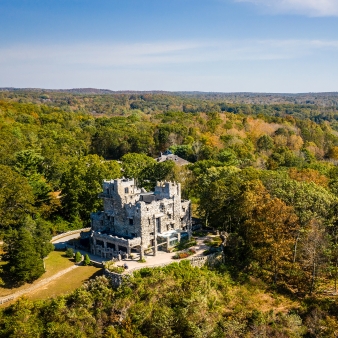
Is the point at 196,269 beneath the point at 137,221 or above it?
beneath

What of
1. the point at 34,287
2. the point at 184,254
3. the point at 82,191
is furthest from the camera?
the point at 82,191

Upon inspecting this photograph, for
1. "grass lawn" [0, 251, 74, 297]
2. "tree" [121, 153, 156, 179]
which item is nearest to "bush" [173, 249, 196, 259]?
"grass lawn" [0, 251, 74, 297]

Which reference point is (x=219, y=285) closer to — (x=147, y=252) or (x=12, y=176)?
(x=147, y=252)

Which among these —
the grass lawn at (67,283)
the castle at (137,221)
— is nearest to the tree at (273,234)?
the castle at (137,221)

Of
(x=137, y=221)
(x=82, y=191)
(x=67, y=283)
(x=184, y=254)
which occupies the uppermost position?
(x=82, y=191)

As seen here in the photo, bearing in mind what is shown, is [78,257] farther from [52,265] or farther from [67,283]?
[67,283]

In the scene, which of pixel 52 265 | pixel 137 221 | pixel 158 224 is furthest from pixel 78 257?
pixel 158 224

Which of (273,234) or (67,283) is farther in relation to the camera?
(273,234)

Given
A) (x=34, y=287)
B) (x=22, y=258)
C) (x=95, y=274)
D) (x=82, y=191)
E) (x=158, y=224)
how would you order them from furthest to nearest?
(x=82, y=191) → (x=158, y=224) → (x=95, y=274) → (x=34, y=287) → (x=22, y=258)

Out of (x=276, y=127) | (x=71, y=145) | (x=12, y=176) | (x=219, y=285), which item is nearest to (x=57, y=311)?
(x=219, y=285)
